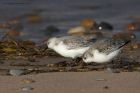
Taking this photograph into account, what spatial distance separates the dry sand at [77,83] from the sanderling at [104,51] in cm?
47

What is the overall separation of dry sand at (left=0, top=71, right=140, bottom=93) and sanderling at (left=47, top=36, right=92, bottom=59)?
0.94 m

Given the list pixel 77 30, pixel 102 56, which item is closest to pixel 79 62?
pixel 102 56

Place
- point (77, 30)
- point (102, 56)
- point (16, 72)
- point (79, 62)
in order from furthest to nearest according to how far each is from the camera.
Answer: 1. point (77, 30)
2. point (79, 62)
3. point (102, 56)
4. point (16, 72)

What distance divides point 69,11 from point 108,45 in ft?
16.2

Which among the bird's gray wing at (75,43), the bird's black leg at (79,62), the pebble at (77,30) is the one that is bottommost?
the bird's black leg at (79,62)

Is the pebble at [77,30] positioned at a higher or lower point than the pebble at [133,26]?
lower

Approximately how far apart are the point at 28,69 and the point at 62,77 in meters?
0.65

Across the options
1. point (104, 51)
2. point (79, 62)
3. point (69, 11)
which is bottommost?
point (79, 62)

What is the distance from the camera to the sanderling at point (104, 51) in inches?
307

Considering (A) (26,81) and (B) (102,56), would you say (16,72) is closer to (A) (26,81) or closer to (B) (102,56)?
(A) (26,81)

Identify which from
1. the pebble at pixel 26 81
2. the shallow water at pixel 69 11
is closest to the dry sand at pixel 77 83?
the pebble at pixel 26 81

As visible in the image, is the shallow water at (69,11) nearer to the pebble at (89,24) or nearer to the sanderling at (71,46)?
the pebble at (89,24)

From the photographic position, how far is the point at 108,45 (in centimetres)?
788

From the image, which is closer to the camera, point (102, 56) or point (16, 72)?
point (16, 72)
